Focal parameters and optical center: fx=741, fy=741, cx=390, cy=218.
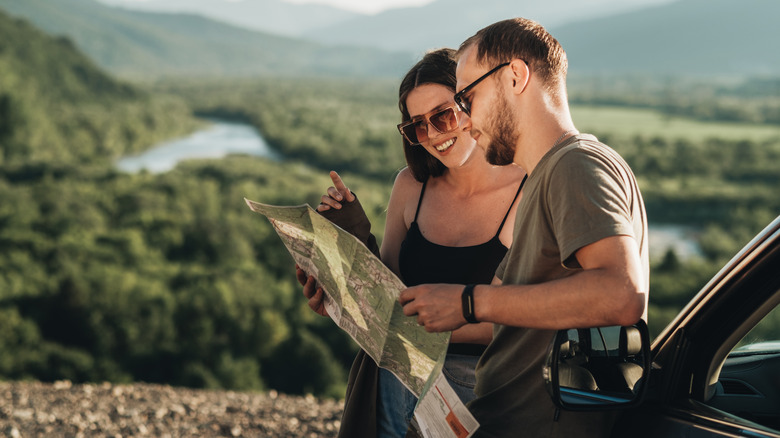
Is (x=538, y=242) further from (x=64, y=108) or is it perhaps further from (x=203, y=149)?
Answer: (x=64, y=108)

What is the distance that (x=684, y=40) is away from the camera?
493ft

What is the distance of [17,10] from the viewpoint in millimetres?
153750

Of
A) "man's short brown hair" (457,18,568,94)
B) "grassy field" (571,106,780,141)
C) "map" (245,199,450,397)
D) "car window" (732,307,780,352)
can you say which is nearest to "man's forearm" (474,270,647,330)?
"map" (245,199,450,397)

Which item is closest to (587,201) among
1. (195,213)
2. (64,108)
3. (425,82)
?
(425,82)

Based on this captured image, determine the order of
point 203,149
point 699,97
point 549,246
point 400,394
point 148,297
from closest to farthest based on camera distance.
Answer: point 549,246, point 400,394, point 148,297, point 203,149, point 699,97

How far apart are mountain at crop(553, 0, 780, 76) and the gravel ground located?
131135 millimetres

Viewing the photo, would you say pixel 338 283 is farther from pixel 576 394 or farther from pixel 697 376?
pixel 697 376

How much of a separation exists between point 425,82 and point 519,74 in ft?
3.33

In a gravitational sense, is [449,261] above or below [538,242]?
below

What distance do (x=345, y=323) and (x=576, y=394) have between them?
703 mm

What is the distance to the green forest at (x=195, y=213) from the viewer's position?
107 feet

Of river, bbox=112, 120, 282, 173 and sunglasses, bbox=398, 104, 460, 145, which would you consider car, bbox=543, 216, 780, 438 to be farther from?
river, bbox=112, 120, 282, 173

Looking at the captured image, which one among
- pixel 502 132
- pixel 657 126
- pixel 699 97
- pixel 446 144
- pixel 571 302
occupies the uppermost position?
pixel 699 97

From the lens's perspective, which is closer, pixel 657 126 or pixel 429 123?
pixel 429 123
